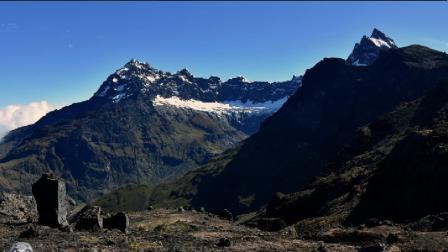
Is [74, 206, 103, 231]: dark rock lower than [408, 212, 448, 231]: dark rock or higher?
higher

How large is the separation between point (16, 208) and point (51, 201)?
13795 mm

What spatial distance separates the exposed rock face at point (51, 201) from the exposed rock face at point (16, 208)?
731 cm

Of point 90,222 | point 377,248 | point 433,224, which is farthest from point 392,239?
point 90,222

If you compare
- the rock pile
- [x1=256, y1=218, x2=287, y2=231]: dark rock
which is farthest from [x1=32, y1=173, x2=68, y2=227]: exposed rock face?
[x1=256, y1=218, x2=287, y2=231]: dark rock

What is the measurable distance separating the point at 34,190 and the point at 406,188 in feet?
180

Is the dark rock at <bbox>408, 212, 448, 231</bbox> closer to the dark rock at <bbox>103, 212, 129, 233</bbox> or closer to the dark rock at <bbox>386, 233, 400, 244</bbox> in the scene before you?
the dark rock at <bbox>386, 233, 400, 244</bbox>

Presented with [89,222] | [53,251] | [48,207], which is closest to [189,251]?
[53,251]

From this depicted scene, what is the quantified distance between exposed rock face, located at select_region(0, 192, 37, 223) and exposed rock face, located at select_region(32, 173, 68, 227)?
731 centimetres

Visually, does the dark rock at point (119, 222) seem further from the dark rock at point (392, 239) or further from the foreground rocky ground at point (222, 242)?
the dark rock at point (392, 239)

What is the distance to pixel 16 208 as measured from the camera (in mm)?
54625

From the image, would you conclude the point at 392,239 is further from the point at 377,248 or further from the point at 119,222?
the point at 119,222

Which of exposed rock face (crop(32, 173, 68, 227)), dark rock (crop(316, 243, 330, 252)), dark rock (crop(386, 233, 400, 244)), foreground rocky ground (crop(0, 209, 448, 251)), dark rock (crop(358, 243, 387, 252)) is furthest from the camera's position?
exposed rock face (crop(32, 173, 68, 227))

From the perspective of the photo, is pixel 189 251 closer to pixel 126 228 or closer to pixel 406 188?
pixel 126 228

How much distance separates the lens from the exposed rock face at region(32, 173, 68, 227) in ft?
139
